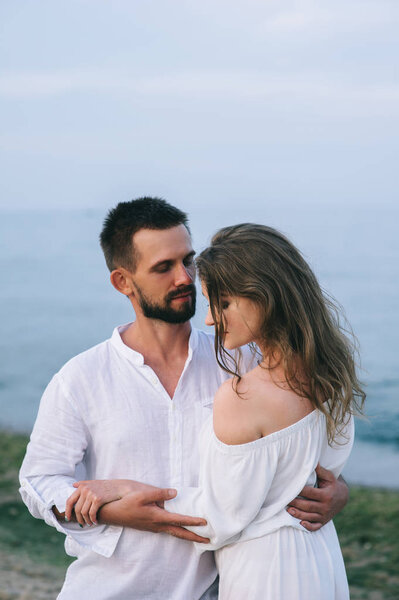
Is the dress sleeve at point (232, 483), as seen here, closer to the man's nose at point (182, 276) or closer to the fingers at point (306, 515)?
the fingers at point (306, 515)

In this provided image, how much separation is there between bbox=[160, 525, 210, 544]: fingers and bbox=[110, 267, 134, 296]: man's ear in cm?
90

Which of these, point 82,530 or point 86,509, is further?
point 82,530

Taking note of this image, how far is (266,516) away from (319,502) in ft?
0.69

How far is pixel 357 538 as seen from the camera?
6.75 m

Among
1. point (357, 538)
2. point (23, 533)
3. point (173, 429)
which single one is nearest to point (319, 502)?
point (173, 429)

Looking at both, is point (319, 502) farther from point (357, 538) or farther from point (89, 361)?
point (357, 538)

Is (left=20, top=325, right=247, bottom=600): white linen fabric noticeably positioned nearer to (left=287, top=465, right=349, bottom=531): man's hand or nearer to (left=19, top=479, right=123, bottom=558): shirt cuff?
(left=19, top=479, right=123, bottom=558): shirt cuff

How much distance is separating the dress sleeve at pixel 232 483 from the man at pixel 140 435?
20cm

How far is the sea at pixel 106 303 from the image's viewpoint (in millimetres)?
16781

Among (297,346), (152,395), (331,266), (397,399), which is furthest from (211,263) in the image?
(331,266)

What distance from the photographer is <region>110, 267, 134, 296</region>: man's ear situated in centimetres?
304

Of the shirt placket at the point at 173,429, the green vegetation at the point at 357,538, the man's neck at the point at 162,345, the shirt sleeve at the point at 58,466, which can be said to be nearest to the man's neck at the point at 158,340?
the man's neck at the point at 162,345

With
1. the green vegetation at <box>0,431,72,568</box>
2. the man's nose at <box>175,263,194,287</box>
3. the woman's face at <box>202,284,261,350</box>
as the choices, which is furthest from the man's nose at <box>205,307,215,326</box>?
the green vegetation at <box>0,431,72,568</box>

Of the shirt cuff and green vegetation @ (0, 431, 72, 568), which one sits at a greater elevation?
the shirt cuff
